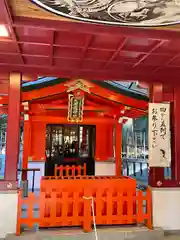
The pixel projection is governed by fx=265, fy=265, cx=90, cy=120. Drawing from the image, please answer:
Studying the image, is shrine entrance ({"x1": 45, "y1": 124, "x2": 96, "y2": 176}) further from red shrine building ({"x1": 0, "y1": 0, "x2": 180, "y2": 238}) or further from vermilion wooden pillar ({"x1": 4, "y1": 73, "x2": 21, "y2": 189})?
vermilion wooden pillar ({"x1": 4, "y1": 73, "x2": 21, "y2": 189})

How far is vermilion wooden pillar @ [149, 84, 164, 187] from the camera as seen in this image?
492 centimetres

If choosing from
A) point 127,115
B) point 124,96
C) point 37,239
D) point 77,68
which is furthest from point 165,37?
point 127,115

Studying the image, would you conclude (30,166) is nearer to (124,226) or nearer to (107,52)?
(124,226)

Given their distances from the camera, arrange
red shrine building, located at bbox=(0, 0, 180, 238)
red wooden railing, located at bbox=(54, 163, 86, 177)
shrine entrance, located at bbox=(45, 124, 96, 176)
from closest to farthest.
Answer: red shrine building, located at bbox=(0, 0, 180, 238) → red wooden railing, located at bbox=(54, 163, 86, 177) → shrine entrance, located at bbox=(45, 124, 96, 176)

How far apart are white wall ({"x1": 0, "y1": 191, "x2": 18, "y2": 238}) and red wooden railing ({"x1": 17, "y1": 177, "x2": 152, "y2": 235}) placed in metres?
0.08

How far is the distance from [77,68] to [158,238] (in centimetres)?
328

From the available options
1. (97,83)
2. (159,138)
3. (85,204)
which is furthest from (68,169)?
(159,138)

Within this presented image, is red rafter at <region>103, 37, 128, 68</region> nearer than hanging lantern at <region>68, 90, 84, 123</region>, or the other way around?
red rafter at <region>103, 37, 128, 68</region>

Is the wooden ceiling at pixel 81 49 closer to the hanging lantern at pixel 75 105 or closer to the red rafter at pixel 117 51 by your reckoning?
the red rafter at pixel 117 51

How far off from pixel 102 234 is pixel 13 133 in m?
2.27

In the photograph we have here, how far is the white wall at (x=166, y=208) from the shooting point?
4770 mm

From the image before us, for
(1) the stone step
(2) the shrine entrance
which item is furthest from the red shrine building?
(2) the shrine entrance

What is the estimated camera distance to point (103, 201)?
4828mm

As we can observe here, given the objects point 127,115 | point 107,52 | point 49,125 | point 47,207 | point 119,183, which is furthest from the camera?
point 49,125
